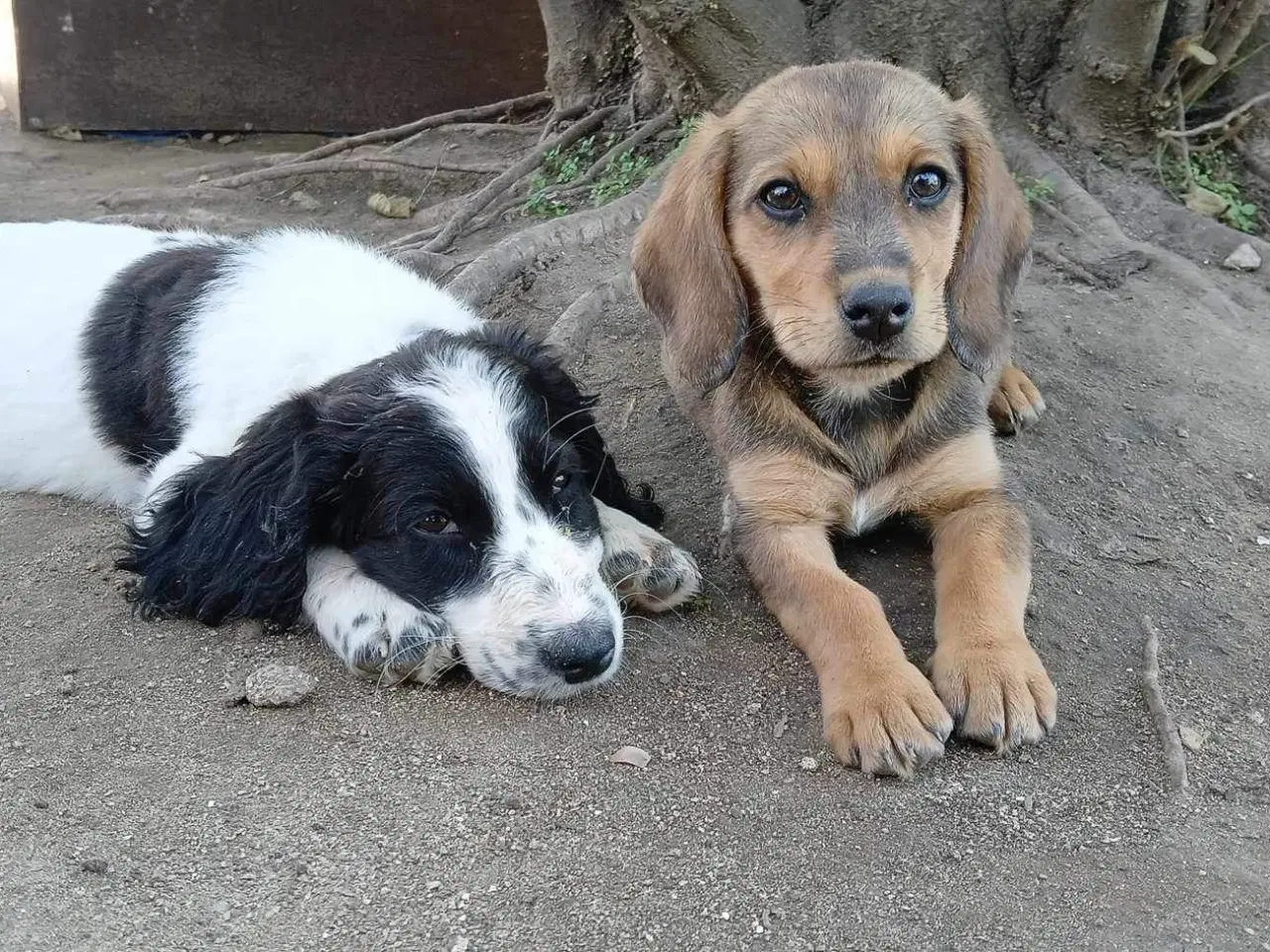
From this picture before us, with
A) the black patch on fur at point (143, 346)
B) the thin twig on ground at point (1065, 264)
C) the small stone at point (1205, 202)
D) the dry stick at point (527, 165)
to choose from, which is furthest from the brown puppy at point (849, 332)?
the dry stick at point (527, 165)

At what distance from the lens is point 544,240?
6.16 meters

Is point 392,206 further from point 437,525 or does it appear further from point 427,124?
point 437,525

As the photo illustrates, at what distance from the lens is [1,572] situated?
4.07 m

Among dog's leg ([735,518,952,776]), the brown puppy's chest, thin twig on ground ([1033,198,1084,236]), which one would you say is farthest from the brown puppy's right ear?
thin twig on ground ([1033,198,1084,236])

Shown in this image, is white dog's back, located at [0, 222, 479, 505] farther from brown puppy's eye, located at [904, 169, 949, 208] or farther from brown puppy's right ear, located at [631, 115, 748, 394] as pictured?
brown puppy's eye, located at [904, 169, 949, 208]

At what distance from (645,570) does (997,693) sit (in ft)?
3.83

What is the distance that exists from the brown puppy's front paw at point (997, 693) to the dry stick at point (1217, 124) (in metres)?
3.89

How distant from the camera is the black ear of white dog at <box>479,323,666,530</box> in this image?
12.3ft

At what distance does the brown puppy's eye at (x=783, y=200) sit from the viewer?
3.73 metres

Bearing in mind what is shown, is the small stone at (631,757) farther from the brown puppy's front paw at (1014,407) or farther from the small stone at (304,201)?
the small stone at (304,201)

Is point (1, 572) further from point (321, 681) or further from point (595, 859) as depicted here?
point (595, 859)

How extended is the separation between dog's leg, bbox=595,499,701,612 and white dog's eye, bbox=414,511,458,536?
553mm

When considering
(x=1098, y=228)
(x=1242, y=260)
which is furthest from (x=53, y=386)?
(x=1242, y=260)

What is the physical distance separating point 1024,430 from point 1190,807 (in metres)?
2.03
